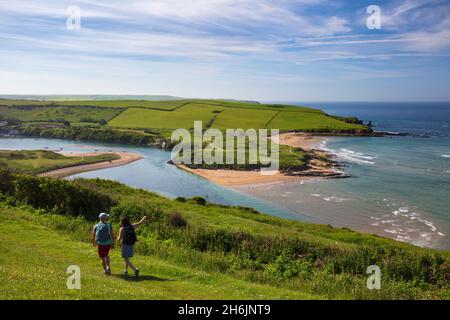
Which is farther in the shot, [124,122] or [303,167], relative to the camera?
[124,122]

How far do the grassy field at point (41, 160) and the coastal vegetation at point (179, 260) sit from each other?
5228cm

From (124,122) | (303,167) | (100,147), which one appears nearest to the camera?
(303,167)

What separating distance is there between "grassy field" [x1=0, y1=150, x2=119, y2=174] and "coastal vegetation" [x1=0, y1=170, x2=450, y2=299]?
52.3 m

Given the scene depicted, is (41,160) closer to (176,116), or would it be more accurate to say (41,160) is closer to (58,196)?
(58,196)

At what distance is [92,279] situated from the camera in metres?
13.9

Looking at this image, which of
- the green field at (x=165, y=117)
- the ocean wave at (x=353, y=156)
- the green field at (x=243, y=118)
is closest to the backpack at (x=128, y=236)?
the ocean wave at (x=353, y=156)

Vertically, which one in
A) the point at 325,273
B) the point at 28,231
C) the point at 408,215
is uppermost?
the point at 28,231

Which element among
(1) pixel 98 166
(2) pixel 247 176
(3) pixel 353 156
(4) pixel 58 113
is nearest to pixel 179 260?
(2) pixel 247 176

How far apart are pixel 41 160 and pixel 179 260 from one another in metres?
77.9

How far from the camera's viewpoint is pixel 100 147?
409 feet

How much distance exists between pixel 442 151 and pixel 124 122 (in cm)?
11150

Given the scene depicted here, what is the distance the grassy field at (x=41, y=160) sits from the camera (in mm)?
79438
